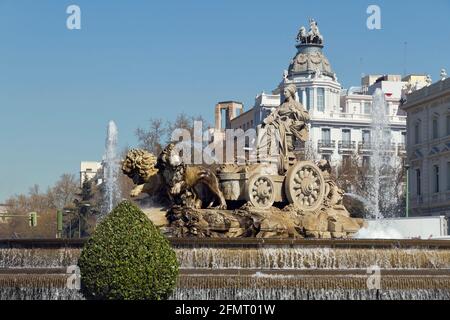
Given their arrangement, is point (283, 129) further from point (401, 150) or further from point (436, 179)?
point (401, 150)

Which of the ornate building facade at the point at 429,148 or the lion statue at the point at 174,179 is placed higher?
the ornate building facade at the point at 429,148

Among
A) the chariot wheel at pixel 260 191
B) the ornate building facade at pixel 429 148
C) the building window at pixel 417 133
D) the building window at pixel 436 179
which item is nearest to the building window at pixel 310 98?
the ornate building facade at pixel 429 148

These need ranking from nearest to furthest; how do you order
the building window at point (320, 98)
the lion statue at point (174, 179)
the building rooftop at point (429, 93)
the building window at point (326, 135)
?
the lion statue at point (174, 179)
the building rooftop at point (429, 93)
the building window at point (326, 135)
the building window at point (320, 98)

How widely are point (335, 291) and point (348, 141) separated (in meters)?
89.9

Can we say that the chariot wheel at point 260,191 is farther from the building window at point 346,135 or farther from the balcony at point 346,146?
the building window at point 346,135

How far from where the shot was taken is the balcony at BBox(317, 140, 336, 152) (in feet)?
374

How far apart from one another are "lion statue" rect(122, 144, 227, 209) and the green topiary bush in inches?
364

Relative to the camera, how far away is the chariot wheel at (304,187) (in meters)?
33.4

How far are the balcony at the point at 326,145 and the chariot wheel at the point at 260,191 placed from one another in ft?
265

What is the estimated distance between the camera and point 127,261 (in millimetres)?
22547

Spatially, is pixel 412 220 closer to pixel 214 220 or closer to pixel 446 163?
pixel 214 220

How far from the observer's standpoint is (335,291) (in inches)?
1063

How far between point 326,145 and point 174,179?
3282 inches

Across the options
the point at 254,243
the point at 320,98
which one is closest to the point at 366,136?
the point at 320,98
